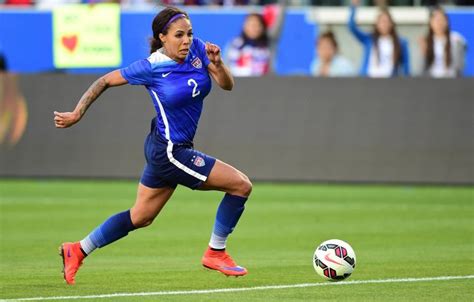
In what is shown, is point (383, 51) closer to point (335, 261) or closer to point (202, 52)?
point (202, 52)

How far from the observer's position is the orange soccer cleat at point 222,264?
10.9 metres

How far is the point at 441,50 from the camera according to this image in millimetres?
21172

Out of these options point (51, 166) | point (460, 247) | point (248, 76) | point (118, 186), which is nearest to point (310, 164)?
point (248, 76)

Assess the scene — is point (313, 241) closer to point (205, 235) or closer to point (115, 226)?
point (205, 235)

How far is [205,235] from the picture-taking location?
593 inches

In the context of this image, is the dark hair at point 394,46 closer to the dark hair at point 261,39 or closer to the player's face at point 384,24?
the player's face at point 384,24

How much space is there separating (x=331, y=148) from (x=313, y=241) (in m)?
7.24

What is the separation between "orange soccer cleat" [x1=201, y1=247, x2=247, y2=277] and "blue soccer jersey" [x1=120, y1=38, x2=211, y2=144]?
3.51 feet

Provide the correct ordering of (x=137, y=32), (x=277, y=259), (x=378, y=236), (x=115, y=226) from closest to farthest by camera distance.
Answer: (x=115, y=226) → (x=277, y=259) → (x=378, y=236) → (x=137, y=32)

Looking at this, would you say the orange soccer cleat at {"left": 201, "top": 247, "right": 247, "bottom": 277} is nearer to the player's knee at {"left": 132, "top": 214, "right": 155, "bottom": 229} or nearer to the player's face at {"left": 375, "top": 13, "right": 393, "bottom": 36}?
the player's knee at {"left": 132, "top": 214, "right": 155, "bottom": 229}

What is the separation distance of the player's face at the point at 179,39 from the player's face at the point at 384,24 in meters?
10.5

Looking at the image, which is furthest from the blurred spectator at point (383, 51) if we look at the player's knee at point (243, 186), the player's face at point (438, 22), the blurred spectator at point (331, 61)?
the player's knee at point (243, 186)

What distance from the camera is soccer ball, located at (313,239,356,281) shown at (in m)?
10.7

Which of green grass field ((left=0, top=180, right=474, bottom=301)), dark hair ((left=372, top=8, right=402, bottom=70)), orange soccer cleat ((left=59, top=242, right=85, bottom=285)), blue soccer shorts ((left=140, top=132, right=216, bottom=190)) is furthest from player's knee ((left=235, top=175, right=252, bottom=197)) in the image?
dark hair ((left=372, top=8, right=402, bottom=70))
